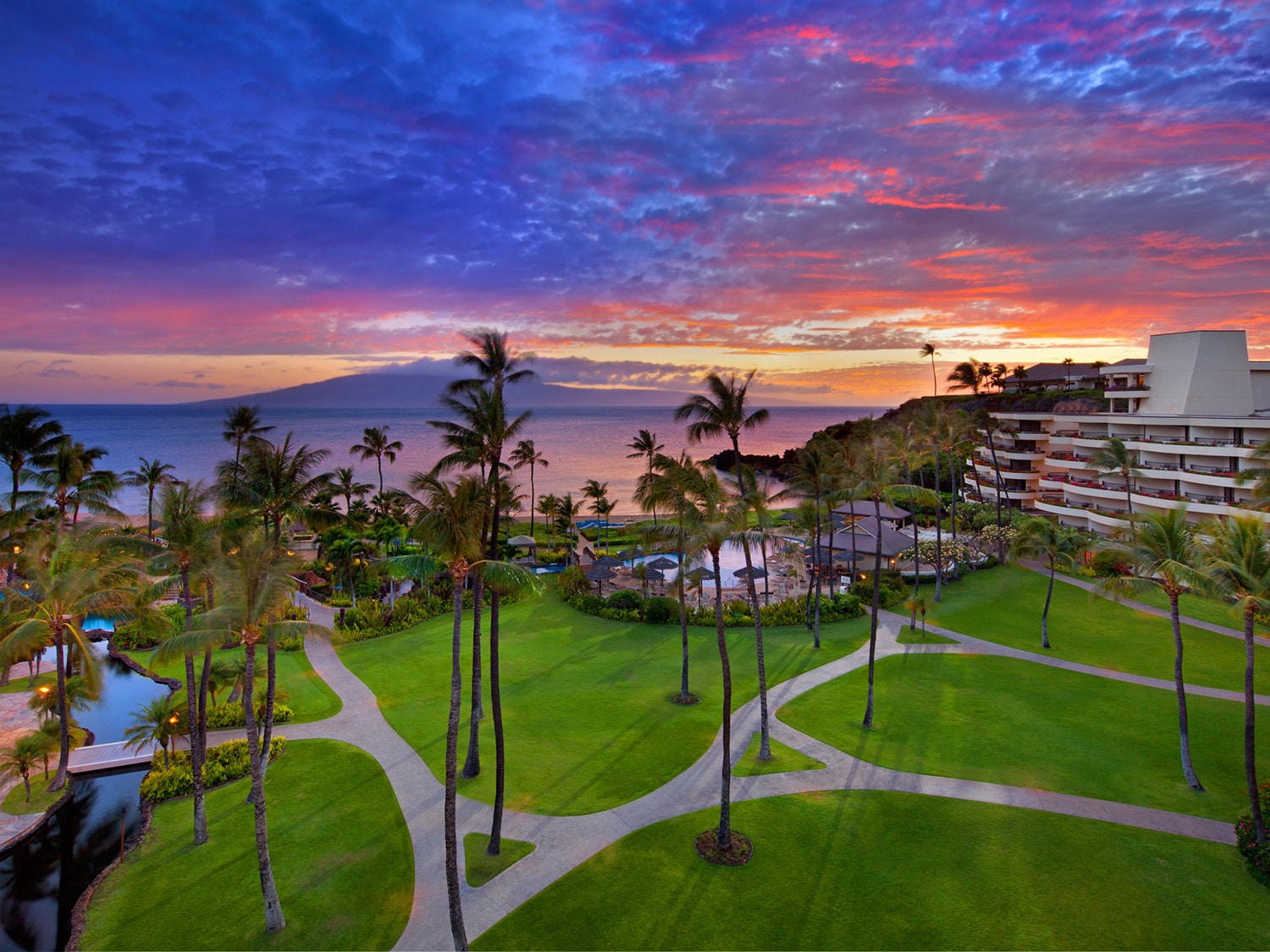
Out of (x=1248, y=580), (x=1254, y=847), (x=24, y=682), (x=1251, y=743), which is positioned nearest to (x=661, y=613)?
(x=1251, y=743)

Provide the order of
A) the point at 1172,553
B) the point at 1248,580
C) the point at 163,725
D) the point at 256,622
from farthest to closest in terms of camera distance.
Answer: the point at 163,725, the point at 1172,553, the point at 1248,580, the point at 256,622

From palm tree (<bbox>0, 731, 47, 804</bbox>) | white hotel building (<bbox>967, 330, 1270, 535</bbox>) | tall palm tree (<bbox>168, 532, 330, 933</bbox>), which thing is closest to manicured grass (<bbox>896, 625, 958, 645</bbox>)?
white hotel building (<bbox>967, 330, 1270, 535</bbox>)

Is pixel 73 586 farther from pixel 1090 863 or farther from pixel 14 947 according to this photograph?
pixel 1090 863

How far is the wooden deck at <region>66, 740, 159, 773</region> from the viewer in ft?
72.0

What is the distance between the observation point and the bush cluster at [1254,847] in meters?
15.0

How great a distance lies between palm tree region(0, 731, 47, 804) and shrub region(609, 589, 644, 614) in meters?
25.5

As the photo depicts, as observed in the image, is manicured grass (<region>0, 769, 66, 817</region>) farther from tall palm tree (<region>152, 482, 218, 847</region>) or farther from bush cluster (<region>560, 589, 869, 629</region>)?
bush cluster (<region>560, 589, 869, 629</region>)

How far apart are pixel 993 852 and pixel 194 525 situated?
2394cm

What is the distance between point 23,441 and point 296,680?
1975 cm

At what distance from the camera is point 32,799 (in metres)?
20.0

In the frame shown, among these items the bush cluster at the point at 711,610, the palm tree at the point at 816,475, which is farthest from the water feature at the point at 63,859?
the palm tree at the point at 816,475

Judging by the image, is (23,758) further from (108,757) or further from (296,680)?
(296,680)

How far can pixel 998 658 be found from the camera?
30.2 metres

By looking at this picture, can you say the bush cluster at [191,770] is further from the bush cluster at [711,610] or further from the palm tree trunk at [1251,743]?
the palm tree trunk at [1251,743]
